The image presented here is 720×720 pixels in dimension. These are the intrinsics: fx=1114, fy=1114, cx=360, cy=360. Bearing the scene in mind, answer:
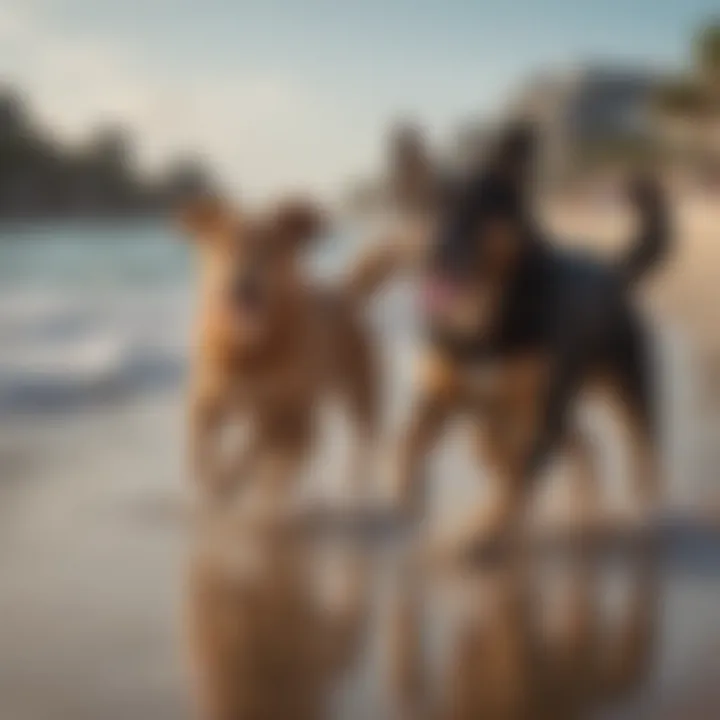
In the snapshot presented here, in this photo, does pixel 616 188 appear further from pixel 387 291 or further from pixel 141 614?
pixel 141 614

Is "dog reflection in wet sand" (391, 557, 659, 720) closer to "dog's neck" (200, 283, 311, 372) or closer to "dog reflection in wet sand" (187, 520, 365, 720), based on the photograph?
"dog reflection in wet sand" (187, 520, 365, 720)

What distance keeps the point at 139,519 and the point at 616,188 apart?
0.35 m

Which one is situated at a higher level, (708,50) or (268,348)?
(708,50)

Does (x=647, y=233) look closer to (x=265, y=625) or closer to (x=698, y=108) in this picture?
(x=698, y=108)

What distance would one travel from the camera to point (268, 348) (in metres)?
0.65

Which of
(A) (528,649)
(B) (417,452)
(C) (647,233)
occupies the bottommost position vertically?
(A) (528,649)

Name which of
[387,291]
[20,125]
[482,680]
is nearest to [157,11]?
[20,125]

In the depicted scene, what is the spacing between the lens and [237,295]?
25.3 inches

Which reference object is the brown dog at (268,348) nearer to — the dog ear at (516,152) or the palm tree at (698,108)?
the dog ear at (516,152)

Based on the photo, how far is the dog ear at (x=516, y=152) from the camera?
657mm

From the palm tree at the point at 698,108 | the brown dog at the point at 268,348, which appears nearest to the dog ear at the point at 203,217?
the brown dog at the point at 268,348

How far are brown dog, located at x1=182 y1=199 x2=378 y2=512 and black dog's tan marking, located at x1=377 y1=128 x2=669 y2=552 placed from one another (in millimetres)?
42

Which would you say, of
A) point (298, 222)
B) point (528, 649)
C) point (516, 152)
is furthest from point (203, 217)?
point (528, 649)

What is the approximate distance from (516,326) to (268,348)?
0.15 m
